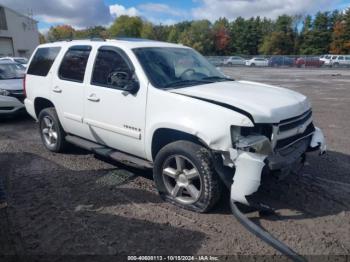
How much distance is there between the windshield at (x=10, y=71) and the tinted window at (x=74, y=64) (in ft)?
16.9

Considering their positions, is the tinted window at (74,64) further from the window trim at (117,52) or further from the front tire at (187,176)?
the front tire at (187,176)

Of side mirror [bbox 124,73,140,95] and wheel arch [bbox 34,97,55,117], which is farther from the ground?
side mirror [bbox 124,73,140,95]

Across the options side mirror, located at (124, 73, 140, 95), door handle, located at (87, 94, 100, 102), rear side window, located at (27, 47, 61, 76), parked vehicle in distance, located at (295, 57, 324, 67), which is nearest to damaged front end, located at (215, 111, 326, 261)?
side mirror, located at (124, 73, 140, 95)

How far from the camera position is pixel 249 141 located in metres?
3.09

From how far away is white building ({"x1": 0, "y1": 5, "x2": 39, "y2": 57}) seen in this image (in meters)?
43.4

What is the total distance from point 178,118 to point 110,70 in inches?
56.6

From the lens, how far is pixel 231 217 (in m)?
3.54

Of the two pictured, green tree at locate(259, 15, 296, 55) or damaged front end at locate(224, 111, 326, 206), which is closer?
damaged front end at locate(224, 111, 326, 206)

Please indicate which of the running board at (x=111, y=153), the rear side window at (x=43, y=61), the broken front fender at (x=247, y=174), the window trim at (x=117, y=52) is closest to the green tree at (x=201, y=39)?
the rear side window at (x=43, y=61)

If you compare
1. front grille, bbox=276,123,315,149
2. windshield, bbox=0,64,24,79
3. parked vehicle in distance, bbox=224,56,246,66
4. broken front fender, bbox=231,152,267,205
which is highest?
windshield, bbox=0,64,24,79

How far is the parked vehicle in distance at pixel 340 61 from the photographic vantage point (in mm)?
41969

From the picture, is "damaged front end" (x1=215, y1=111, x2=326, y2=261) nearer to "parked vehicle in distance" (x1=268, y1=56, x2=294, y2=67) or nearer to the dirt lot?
the dirt lot

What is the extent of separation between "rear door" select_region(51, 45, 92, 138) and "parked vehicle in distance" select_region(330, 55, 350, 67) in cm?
4476

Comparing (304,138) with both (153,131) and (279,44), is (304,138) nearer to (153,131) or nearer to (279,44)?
(153,131)
